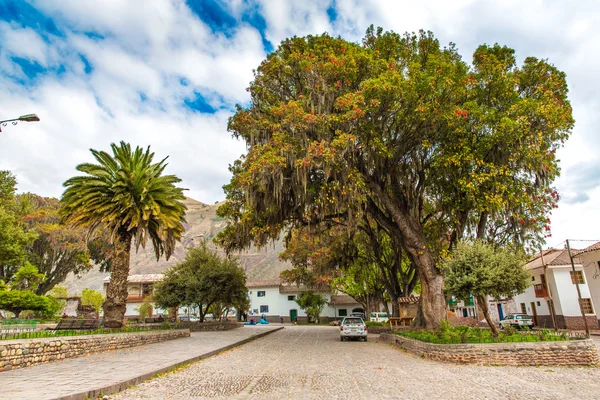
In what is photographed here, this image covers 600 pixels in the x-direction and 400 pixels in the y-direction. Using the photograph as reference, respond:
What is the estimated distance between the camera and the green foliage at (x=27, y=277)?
100ft

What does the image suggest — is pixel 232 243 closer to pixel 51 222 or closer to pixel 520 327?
pixel 520 327

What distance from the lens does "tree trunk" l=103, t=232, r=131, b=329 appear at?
52.0 feet

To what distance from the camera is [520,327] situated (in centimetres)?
2802

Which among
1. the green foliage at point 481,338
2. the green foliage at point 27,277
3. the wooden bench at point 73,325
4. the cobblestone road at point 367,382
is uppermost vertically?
the green foliage at point 27,277

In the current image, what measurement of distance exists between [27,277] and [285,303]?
36432 mm

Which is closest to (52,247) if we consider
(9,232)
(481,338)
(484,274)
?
(9,232)

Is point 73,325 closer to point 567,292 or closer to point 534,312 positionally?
point 567,292

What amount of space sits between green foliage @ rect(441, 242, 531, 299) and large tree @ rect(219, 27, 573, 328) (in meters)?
2.83

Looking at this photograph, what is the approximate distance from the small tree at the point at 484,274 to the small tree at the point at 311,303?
135ft

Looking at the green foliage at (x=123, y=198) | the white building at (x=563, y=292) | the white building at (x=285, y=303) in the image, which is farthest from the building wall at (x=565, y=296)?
the white building at (x=285, y=303)

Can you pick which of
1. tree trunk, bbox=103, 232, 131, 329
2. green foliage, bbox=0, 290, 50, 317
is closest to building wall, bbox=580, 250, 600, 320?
tree trunk, bbox=103, 232, 131, 329

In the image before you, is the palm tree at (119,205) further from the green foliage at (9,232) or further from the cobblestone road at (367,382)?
the green foliage at (9,232)

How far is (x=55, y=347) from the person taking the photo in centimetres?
980

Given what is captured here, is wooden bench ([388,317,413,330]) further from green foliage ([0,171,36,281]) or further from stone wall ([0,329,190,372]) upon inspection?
green foliage ([0,171,36,281])
